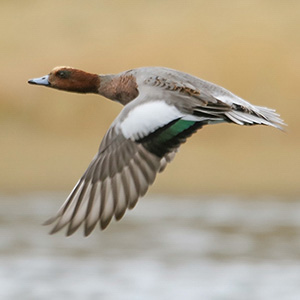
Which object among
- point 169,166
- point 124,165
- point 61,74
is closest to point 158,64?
point 169,166

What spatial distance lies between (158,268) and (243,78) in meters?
5.79

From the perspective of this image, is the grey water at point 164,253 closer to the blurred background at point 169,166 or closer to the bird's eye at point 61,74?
the blurred background at point 169,166

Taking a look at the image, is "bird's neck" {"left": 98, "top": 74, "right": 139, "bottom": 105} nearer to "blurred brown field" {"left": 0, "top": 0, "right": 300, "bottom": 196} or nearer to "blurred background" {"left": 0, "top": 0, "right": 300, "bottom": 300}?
"blurred background" {"left": 0, "top": 0, "right": 300, "bottom": 300}

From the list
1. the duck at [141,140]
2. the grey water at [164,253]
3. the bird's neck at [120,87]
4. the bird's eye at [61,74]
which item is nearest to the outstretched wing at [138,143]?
the duck at [141,140]

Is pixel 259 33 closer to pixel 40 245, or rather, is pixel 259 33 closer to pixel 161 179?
pixel 161 179

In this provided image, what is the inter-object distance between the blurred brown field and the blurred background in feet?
0.07

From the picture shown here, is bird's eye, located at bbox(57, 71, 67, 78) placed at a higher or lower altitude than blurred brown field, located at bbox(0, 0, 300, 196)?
lower

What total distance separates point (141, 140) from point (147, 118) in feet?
0.58

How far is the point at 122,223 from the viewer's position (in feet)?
39.9

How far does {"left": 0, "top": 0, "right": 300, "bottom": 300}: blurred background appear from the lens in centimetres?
1043

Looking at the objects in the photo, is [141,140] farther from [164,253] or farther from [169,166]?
[169,166]

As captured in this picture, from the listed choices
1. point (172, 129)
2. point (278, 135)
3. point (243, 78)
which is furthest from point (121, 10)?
point (172, 129)

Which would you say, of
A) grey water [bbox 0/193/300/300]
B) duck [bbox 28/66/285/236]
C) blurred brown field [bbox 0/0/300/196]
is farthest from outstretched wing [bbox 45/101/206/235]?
blurred brown field [bbox 0/0/300/196]

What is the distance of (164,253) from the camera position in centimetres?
1090
